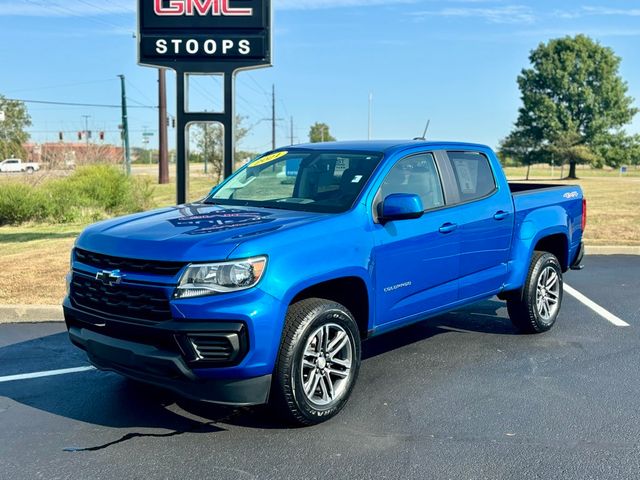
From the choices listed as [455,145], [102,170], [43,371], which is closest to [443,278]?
[455,145]

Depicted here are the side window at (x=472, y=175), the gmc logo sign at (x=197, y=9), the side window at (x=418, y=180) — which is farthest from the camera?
the gmc logo sign at (x=197, y=9)

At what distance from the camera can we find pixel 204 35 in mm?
10820

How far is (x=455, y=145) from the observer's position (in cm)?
605

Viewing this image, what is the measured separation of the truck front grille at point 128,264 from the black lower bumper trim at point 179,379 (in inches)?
17.7

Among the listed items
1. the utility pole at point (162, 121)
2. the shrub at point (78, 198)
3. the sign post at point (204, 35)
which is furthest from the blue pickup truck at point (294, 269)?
the utility pole at point (162, 121)

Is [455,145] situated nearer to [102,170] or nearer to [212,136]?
[102,170]

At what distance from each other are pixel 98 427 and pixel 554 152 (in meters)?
61.2

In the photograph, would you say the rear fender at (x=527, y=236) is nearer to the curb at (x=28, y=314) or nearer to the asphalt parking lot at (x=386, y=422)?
the asphalt parking lot at (x=386, y=422)

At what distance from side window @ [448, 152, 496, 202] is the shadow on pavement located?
5.03ft

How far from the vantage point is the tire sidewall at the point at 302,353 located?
4213mm

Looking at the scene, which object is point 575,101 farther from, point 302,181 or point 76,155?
point 302,181

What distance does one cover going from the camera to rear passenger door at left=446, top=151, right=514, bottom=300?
5.70 metres

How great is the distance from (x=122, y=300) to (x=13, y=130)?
81.7 m

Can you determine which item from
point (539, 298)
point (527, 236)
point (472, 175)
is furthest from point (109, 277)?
point (539, 298)
